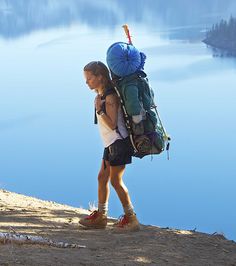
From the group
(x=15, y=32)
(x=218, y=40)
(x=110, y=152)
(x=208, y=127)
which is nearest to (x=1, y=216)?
(x=110, y=152)

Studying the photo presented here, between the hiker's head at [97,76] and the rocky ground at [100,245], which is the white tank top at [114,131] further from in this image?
the rocky ground at [100,245]

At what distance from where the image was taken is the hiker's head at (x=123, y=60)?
16.6 ft

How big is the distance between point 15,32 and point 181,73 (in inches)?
1377

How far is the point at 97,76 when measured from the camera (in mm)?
5230

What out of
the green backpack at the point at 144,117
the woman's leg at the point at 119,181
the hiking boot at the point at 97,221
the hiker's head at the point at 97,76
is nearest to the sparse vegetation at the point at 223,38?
the hiking boot at the point at 97,221

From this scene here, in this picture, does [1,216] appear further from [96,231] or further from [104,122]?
[104,122]

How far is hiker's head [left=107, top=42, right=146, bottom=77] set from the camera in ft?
16.6

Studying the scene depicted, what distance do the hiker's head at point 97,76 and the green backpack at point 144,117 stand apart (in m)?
0.13

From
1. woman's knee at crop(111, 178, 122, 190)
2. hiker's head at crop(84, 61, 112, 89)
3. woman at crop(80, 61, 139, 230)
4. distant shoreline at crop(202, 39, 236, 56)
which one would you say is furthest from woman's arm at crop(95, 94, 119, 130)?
distant shoreline at crop(202, 39, 236, 56)

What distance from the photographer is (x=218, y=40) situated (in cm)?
9981

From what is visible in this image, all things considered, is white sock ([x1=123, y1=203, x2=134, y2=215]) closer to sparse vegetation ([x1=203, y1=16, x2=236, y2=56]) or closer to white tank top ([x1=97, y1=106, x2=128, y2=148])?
white tank top ([x1=97, y1=106, x2=128, y2=148])

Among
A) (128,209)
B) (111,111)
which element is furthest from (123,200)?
(111,111)

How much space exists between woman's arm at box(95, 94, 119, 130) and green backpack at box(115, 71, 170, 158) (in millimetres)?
60

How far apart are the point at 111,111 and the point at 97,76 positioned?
32cm
